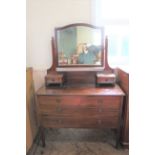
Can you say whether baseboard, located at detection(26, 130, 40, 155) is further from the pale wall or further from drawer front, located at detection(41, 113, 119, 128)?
the pale wall

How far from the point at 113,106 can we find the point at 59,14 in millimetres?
1467

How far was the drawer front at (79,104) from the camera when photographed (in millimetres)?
2400

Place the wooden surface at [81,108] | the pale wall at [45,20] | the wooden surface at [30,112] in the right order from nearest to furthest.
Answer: the wooden surface at [81,108], the wooden surface at [30,112], the pale wall at [45,20]

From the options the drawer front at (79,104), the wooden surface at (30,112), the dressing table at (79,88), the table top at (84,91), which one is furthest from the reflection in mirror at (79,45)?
the drawer front at (79,104)

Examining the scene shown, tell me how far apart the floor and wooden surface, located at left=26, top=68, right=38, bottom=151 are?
16 centimetres

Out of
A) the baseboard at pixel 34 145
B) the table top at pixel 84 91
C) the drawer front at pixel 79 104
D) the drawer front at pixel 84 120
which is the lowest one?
the baseboard at pixel 34 145

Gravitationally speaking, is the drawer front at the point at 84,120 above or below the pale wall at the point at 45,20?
below

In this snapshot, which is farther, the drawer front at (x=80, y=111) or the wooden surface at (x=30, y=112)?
the wooden surface at (x=30, y=112)

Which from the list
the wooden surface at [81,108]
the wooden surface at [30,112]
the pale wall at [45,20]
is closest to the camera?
the wooden surface at [81,108]

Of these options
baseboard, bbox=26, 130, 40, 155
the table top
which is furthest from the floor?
the table top

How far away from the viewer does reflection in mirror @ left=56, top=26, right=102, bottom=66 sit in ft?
9.40

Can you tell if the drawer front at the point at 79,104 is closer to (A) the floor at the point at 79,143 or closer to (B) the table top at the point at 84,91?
(B) the table top at the point at 84,91
